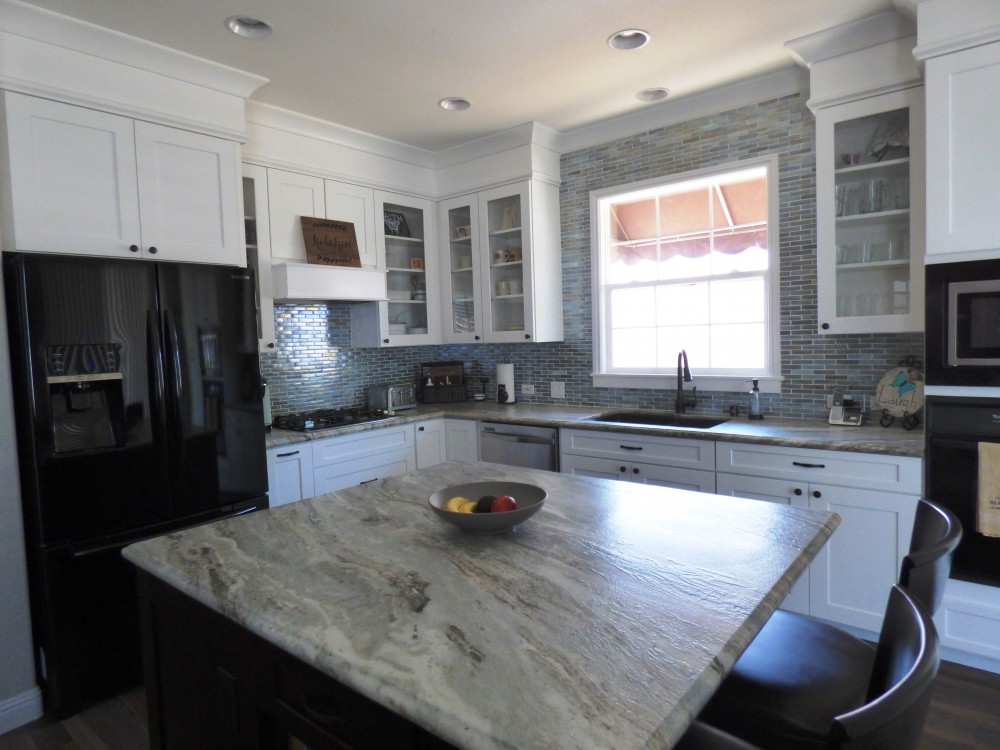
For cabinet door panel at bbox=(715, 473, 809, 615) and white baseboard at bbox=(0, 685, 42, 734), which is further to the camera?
cabinet door panel at bbox=(715, 473, 809, 615)

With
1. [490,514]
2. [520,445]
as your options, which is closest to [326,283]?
[520,445]

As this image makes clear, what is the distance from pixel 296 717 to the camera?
1123 mm

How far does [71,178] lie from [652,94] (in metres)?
2.87

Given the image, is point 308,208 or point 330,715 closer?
point 330,715

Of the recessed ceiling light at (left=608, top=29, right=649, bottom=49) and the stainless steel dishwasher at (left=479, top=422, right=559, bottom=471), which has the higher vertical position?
the recessed ceiling light at (left=608, top=29, right=649, bottom=49)

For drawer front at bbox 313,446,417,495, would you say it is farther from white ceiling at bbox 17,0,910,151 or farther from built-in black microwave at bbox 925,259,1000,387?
built-in black microwave at bbox 925,259,1000,387

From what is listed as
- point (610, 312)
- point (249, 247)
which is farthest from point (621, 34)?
point (249, 247)

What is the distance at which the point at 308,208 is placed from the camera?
11.7 ft

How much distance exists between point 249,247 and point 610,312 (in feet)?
7.43

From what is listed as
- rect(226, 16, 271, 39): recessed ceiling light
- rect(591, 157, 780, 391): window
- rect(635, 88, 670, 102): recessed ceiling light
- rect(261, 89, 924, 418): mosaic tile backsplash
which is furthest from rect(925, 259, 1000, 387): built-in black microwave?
rect(226, 16, 271, 39): recessed ceiling light

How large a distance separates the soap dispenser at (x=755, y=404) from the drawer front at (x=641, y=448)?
19.7 inches

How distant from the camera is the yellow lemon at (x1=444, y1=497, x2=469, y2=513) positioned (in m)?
1.53

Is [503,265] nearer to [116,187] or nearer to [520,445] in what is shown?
[520,445]

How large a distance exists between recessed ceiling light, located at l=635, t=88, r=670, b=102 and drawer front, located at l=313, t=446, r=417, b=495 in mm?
2490
